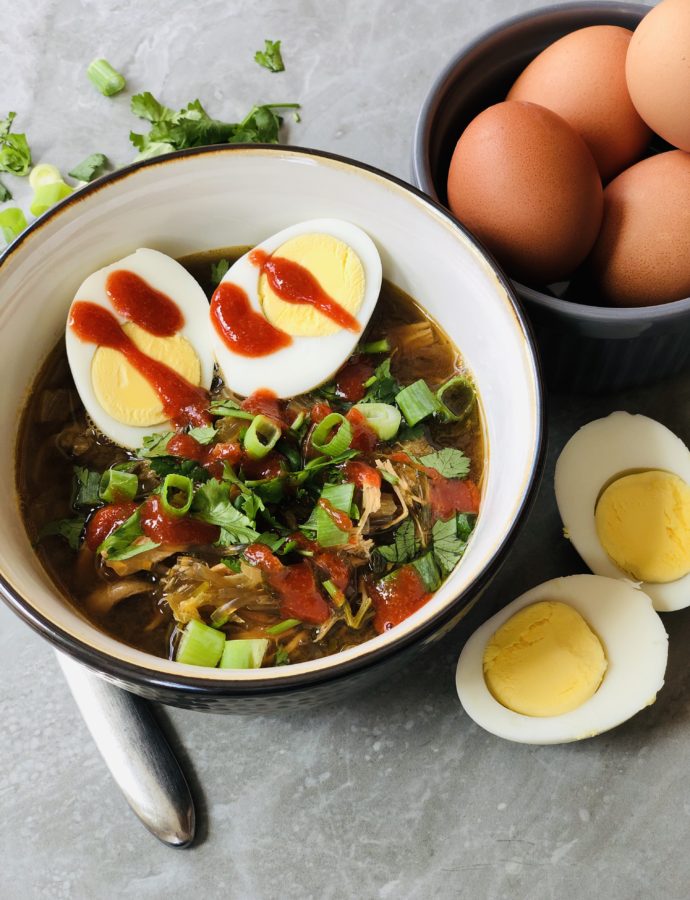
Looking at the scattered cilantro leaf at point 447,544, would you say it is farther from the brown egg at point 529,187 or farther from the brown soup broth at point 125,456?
the brown egg at point 529,187

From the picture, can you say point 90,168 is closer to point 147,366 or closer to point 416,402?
point 147,366

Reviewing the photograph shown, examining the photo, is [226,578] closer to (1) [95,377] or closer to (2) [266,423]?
(2) [266,423]

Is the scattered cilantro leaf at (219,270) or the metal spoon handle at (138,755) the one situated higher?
the scattered cilantro leaf at (219,270)

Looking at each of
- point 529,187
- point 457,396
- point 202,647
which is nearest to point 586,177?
point 529,187

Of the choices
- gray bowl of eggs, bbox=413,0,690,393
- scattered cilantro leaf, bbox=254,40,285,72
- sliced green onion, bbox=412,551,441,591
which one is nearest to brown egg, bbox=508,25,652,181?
gray bowl of eggs, bbox=413,0,690,393

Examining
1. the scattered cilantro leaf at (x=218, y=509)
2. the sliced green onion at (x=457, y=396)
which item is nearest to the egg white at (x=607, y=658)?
the sliced green onion at (x=457, y=396)

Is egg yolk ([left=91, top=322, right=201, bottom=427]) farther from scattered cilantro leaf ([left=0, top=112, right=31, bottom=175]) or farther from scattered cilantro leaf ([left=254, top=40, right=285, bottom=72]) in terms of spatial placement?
scattered cilantro leaf ([left=254, top=40, right=285, bottom=72])
